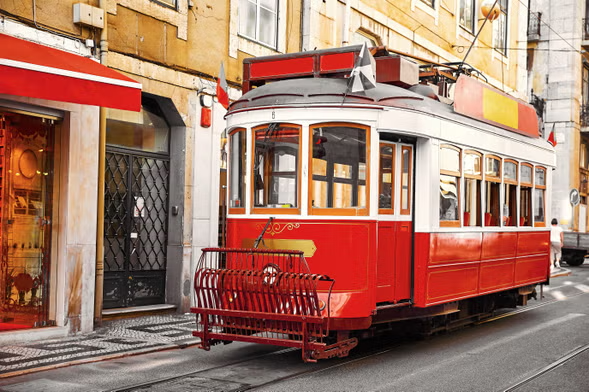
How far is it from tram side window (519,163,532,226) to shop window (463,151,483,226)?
1.78 meters

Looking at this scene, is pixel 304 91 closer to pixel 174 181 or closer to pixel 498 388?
pixel 498 388

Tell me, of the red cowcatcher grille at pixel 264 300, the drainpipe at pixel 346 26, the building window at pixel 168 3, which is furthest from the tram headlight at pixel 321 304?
the drainpipe at pixel 346 26

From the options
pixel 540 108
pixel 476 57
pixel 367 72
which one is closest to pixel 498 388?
pixel 367 72

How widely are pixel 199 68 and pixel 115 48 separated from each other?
188 cm

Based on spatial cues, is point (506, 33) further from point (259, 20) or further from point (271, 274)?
point (271, 274)

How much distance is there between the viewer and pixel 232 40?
1362 centimetres

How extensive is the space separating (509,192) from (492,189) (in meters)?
0.72

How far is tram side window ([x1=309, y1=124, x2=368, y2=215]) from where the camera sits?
8.59m

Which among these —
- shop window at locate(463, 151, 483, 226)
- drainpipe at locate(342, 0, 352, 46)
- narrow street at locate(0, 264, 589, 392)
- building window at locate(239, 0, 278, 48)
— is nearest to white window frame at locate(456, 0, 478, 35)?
drainpipe at locate(342, 0, 352, 46)

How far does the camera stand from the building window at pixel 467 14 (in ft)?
73.1

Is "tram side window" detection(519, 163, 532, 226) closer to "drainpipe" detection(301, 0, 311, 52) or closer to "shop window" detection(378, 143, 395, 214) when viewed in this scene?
"shop window" detection(378, 143, 395, 214)

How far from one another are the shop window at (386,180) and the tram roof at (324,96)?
20.4 inches

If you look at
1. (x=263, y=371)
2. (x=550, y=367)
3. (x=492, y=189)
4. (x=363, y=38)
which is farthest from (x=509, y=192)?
(x=363, y=38)

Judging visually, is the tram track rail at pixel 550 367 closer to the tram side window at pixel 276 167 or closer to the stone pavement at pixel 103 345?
the tram side window at pixel 276 167
